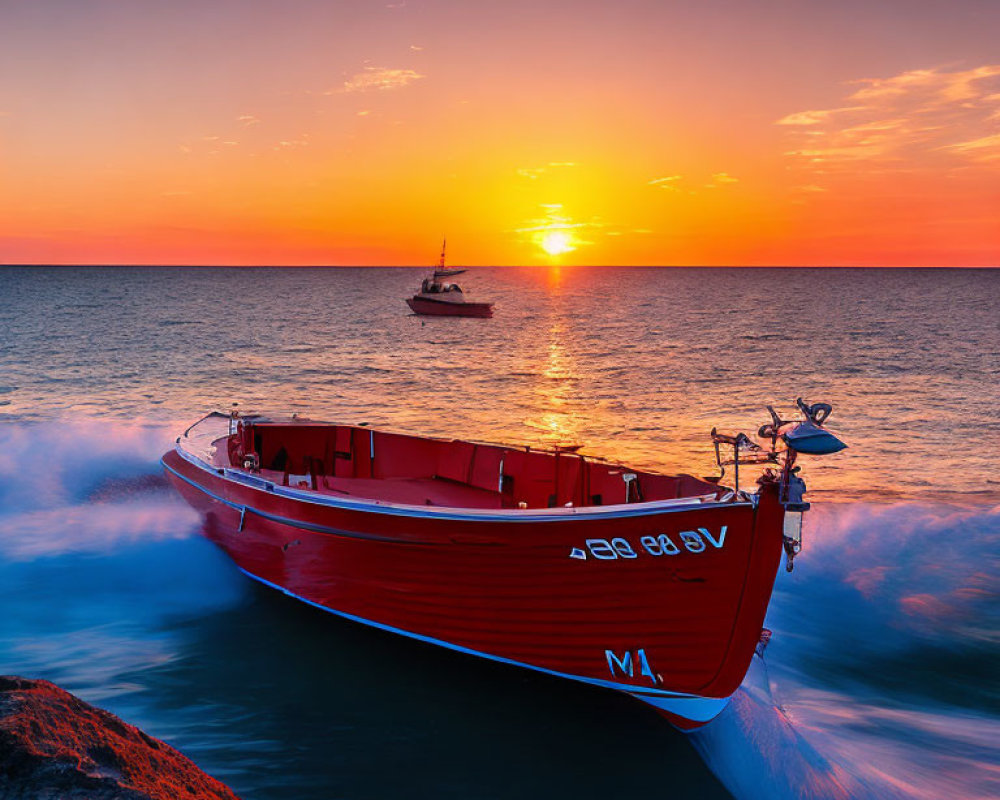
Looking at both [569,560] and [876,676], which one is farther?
[876,676]

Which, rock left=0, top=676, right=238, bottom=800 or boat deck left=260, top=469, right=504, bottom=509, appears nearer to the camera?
rock left=0, top=676, right=238, bottom=800

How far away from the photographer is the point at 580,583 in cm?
823

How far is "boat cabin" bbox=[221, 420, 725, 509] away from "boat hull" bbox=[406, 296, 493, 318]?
3182 inches

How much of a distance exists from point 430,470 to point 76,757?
29.6 feet

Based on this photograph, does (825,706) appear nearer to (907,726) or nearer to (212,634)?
(907,726)

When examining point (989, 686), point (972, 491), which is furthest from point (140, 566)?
point (972, 491)

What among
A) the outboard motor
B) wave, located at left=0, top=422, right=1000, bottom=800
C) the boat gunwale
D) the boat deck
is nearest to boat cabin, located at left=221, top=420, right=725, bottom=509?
the boat deck

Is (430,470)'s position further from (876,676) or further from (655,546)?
(876,676)

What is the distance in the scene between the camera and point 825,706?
9875 millimetres

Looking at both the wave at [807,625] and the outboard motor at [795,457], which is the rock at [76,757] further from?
the wave at [807,625]

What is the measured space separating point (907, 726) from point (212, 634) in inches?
361

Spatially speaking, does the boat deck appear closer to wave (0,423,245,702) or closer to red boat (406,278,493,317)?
wave (0,423,245,702)

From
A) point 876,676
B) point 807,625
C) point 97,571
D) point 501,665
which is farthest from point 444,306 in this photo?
point 501,665

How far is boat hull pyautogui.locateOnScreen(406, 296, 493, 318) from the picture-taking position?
94188 millimetres
